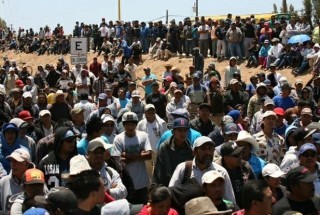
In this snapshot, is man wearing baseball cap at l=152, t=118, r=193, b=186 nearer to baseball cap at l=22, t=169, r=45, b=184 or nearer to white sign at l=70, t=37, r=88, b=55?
baseball cap at l=22, t=169, r=45, b=184

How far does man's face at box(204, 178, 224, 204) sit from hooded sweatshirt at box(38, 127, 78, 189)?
5.50ft

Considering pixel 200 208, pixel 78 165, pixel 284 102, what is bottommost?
pixel 284 102

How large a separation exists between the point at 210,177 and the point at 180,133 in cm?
168

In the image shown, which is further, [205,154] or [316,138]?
[316,138]

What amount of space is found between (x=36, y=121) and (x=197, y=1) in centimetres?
5409

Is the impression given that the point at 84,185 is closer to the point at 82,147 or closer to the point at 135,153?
the point at 82,147

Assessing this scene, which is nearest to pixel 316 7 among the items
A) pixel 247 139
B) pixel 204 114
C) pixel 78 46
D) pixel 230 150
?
pixel 78 46

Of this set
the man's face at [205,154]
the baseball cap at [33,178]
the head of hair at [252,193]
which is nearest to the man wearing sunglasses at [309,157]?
the man's face at [205,154]

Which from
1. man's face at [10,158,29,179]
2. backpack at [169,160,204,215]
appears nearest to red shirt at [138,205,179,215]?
backpack at [169,160,204,215]

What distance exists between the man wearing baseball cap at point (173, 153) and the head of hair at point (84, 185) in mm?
2415

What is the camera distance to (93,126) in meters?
8.12

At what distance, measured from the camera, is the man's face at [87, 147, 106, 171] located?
22.6ft

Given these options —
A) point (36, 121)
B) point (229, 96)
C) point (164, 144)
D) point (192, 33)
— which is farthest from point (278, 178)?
point (192, 33)

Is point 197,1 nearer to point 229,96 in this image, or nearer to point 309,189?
point 229,96
